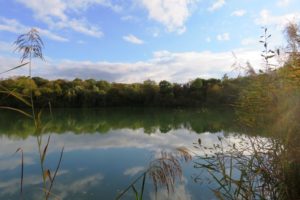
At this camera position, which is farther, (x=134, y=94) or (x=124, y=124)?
(x=134, y=94)

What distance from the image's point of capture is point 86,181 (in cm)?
651

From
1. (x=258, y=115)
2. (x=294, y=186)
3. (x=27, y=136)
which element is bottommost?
(x=27, y=136)

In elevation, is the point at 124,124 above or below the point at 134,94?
below

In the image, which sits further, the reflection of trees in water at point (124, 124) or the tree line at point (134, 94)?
the tree line at point (134, 94)

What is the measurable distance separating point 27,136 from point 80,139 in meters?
2.84

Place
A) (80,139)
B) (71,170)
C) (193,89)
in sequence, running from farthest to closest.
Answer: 1. (193,89)
2. (80,139)
3. (71,170)

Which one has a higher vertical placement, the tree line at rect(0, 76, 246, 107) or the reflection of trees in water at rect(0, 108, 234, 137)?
the tree line at rect(0, 76, 246, 107)

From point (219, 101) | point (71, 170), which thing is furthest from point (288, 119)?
point (219, 101)

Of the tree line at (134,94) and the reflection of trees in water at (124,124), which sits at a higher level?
the tree line at (134,94)

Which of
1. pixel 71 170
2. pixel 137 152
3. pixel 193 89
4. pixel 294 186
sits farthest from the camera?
pixel 193 89

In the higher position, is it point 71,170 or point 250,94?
point 250,94

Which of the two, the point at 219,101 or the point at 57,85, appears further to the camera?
the point at 57,85

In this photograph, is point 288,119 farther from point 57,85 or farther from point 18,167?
point 57,85

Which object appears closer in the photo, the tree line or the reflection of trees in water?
the reflection of trees in water
